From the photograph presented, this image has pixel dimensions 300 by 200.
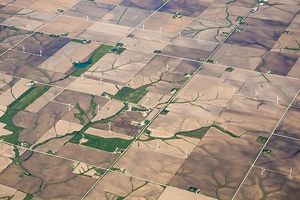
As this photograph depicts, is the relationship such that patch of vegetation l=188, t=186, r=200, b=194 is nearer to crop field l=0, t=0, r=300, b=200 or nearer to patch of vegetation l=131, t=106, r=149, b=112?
crop field l=0, t=0, r=300, b=200

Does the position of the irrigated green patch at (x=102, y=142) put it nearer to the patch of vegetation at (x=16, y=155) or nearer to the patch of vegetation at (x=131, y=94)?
the patch of vegetation at (x=16, y=155)

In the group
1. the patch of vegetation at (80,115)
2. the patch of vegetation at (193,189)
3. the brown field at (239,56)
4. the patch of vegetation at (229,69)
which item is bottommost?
the brown field at (239,56)

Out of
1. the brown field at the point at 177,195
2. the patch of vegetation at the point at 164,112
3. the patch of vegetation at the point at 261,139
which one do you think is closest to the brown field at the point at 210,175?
the brown field at the point at 177,195

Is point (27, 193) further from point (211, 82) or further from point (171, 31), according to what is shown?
point (171, 31)

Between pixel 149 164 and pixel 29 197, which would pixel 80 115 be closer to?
pixel 149 164

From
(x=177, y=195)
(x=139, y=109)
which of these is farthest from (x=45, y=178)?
(x=139, y=109)
